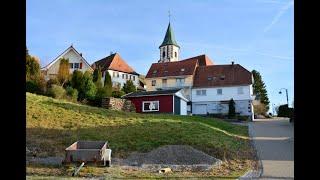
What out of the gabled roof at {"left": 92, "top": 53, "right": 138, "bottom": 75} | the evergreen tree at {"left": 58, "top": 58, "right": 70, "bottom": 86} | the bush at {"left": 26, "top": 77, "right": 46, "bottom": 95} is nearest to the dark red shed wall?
the evergreen tree at {"left": 58, "top": 58, "right": 70, "bottom": 86}

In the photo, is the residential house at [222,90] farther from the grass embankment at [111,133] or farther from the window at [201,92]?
the grass embankment at [111,133]

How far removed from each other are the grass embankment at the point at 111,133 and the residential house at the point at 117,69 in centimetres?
4279

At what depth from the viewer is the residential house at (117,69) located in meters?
71.3

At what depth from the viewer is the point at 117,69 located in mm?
72375

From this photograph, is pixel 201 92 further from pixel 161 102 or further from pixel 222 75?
→ pixel 161 102

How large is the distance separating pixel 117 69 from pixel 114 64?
1053mm

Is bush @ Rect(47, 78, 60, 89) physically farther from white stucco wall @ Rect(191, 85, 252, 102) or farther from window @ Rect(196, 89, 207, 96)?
window @ Rect(196, 89, 207, 96)

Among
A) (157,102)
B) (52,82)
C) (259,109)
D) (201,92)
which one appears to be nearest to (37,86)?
(52,82)

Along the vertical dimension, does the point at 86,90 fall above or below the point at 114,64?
below

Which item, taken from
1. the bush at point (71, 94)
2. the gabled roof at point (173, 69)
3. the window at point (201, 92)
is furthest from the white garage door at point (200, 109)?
the bush at point (71, 94)
